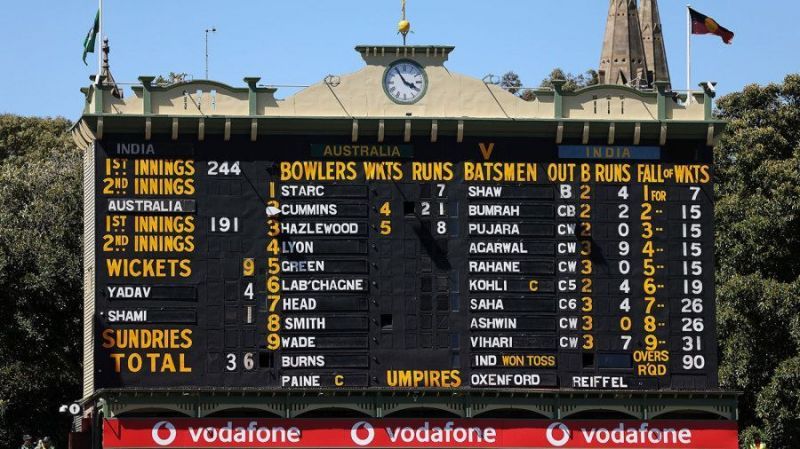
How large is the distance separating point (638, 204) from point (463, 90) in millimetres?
6257

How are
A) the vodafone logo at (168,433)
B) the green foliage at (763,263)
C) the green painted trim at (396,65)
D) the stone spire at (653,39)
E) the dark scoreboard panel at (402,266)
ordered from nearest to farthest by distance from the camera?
the dark scoreboard panel at (402,266) → the vodafone logo at (168,433) → the green painted trim at (396,65) → the green foliage at (763,263) → the stone spire at (653,39)

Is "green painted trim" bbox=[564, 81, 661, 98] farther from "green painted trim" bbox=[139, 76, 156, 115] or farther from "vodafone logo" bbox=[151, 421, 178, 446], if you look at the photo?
"vodafone logo" bbox=[151, 421, 178, 446]

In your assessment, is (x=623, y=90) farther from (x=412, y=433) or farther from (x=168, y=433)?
(x=168, y=433)

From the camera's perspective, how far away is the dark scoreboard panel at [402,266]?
190 ft

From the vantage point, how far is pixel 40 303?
78688 millimetres

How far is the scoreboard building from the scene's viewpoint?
190 ft

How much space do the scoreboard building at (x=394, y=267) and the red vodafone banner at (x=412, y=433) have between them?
0.07 metres

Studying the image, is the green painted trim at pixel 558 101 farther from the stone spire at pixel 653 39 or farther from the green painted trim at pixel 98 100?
the stone spire at pixel 653 39

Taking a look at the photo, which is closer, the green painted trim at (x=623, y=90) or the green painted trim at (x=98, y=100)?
the green painted trim at (x=98, y=100)

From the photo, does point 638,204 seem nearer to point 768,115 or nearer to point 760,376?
point 760,376

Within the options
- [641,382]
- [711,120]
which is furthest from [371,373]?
[711,120]

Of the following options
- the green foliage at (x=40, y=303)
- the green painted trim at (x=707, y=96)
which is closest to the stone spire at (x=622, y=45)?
the green foliage at (x=40, y=303)

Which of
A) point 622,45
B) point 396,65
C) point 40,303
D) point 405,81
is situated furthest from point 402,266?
point 622,45

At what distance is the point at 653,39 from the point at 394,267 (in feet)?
177
